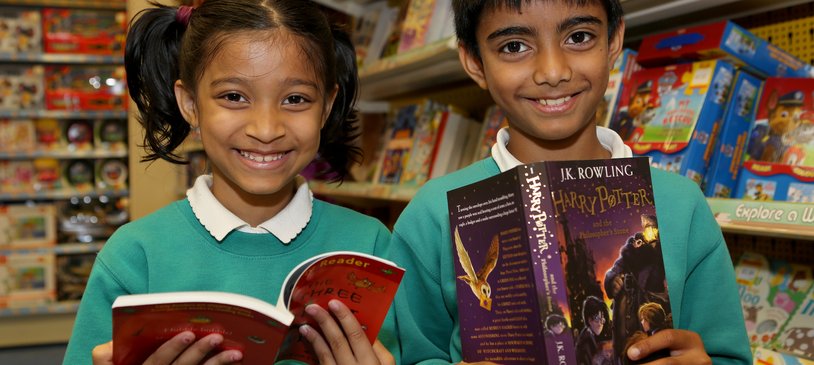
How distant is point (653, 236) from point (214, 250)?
30.3 inches

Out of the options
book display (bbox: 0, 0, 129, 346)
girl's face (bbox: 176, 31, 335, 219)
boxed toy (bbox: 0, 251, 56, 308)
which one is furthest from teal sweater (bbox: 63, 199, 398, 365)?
boxed toy (bbox: 0, 251, 56, 308)

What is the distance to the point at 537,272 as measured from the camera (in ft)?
2.89

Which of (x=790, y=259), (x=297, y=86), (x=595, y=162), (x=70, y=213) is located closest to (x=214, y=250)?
→ (x=297, y=86)

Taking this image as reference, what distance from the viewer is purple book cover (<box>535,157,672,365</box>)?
2.91 feet

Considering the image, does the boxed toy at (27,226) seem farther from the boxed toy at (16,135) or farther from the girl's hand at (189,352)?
the girl's hand at (189,352)

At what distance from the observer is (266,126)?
1.23 metres

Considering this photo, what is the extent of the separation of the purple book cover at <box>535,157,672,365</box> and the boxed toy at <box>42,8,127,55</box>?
169 inches

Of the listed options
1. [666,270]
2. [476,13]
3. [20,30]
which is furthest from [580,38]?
[20,30]

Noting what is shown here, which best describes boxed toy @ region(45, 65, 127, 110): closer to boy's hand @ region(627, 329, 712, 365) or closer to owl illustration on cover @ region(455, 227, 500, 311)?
owl illustration on cover @ region(455, 227, 500, 311)

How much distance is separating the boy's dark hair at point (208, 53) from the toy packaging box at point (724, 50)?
2.50 feet

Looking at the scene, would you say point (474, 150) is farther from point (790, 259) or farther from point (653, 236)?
point (653, 236)

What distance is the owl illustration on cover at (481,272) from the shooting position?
98 centimetres

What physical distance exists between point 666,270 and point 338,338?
1.78 feet

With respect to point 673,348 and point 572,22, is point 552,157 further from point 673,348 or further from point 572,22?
point 673,348
